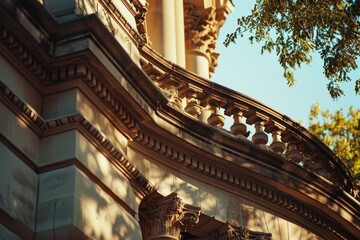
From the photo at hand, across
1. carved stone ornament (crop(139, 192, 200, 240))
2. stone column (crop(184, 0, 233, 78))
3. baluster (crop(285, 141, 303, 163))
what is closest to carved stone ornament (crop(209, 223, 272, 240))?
carved stone ornament (crop(139, 192, 200, 240))

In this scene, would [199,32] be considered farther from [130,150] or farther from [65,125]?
[65,125]

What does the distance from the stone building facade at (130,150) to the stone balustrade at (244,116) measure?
1.0 inches

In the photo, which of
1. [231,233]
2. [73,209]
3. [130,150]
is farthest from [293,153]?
[73,209]

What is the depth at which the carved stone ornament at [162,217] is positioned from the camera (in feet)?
58.3

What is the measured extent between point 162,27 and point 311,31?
910cm

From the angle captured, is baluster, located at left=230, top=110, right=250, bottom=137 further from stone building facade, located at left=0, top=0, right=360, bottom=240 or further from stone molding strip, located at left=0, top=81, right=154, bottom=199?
stone molding strip, located at left=0, top=81, right=154, bottom=199

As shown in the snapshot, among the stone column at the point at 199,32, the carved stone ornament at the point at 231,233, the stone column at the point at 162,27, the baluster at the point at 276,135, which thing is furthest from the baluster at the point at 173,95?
the stone column at the point at 199,32

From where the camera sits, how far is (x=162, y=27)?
1120 inches

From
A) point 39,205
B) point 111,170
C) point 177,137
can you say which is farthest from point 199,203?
point 39,205

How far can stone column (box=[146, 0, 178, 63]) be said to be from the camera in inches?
1109

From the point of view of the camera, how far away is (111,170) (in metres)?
16.4

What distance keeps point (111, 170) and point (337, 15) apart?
5453 mm

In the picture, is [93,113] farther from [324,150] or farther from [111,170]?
[324,150]

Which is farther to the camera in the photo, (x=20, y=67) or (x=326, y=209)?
(x=326, y=209)
